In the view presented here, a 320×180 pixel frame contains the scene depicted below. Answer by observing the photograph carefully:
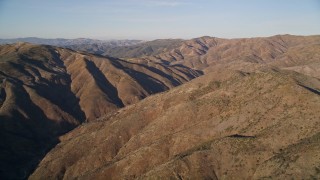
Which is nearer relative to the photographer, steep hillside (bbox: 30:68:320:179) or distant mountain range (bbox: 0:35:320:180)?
steep hillside (bbox: 30:68:320:179)

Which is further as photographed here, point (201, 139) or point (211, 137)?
point (201, 139)

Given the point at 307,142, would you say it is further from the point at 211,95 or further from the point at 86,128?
the point at 86,128

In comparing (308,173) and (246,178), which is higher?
(308,173)

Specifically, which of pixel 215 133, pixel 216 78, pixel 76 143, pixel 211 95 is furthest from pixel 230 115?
pixel 76 143

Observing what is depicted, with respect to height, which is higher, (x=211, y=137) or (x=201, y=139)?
(x=211, y=137)

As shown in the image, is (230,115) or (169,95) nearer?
(230,115)

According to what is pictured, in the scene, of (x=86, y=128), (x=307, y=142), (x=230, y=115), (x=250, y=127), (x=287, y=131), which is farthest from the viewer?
(x=86, y=128)

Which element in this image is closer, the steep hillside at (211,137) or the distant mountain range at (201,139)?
the steep hillside at (211,137)

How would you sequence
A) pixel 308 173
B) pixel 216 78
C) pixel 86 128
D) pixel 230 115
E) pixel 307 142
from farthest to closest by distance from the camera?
pixel 86 128
pixel 216 78
pixel 230 115
pixel 307 142
pixel 308 173
